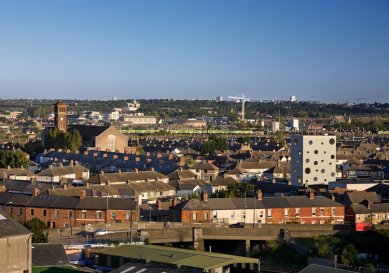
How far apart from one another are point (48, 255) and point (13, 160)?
30434mm

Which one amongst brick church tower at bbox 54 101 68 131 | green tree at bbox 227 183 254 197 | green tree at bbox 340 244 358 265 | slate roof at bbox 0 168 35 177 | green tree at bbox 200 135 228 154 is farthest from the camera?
brick church tower at bbox 54 101 68 131

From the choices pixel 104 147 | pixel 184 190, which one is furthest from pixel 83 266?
pixel 104 147

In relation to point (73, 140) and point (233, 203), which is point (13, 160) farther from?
point (233, 203)

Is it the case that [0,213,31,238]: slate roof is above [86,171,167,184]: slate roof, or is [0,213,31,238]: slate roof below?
above

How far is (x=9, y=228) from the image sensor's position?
20.0 metres

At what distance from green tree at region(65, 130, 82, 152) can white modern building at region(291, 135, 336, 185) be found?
1980 centimetres

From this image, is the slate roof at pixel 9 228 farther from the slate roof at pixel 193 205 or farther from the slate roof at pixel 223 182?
the slate roof at pixel 223 182

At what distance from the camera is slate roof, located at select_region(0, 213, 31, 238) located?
19703mm

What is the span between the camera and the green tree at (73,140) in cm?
6706

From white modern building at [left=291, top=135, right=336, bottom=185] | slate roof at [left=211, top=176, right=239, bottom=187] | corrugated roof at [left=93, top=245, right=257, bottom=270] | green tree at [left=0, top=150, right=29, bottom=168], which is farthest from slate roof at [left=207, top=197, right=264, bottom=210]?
green tree at [left=0, top=150, right=29, bottom=168]

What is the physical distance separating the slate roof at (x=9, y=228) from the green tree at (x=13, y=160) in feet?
105

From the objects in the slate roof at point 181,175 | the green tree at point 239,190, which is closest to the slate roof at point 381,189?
the green tree at point 239,190

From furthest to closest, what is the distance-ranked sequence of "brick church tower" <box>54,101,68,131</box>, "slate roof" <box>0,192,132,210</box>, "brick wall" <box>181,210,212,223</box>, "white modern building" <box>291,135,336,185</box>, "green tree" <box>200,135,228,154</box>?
"brick church tower" <box>54,101,68,131</box> < "green tree" <box>200,135,228,154</box> < "white modern building" <box>291,135,336,185</box> < "brick wall" <box>181,210,212,223</box> < "slate roof" <box>0,192,132,210</box>

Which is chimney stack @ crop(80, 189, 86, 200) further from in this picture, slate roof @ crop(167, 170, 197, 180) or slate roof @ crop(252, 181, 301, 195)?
slate roof @ crop(167, 170, 197, 180)
